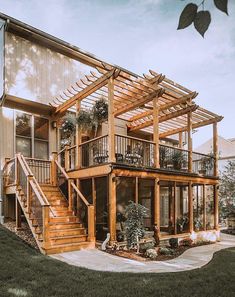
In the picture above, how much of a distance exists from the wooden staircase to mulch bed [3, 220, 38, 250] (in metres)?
0.41

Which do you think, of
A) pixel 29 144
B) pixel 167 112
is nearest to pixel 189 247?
pixel 167 112

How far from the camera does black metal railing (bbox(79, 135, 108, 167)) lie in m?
11.0

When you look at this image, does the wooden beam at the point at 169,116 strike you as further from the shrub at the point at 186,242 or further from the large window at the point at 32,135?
the shrub at the point at 186,242

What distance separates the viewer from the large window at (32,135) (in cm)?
1226

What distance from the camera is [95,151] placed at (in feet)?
41.0

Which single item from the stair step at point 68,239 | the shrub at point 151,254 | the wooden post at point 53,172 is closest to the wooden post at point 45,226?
the stair step at point 68,239

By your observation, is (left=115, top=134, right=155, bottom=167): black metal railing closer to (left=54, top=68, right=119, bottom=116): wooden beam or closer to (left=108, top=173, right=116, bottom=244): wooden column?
(left=108, top=173, right=116, bottom=244): wooden column

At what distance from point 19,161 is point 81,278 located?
18.1 feet

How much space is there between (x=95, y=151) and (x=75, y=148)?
2.64 ft

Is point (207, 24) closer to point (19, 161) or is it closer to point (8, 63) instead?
point (19, 161)

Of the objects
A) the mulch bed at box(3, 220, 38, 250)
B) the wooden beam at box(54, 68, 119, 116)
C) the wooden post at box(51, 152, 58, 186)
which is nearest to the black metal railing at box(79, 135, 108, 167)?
the wooden post at box(51, 152, 58, 186)

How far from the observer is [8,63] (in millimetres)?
11781

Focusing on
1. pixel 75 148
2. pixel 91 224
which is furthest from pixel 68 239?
pixel 75 148

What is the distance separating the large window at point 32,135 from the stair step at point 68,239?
4421mm
